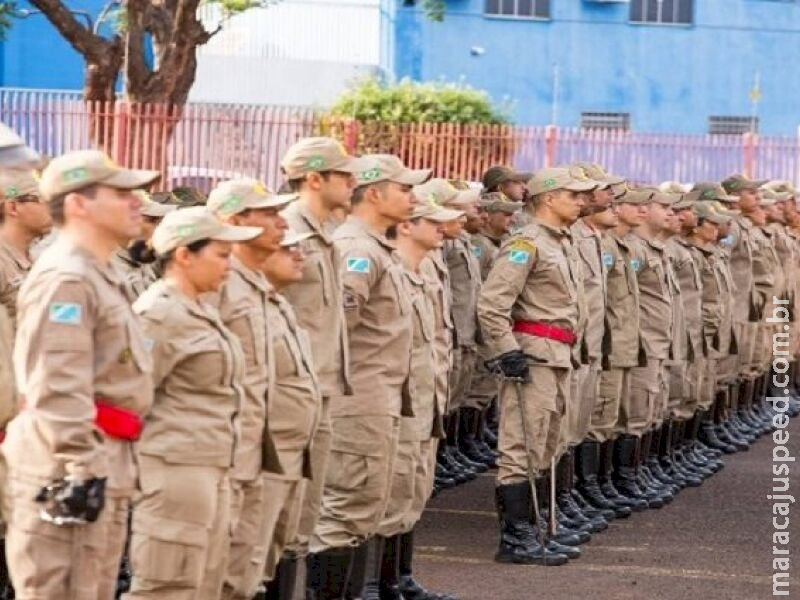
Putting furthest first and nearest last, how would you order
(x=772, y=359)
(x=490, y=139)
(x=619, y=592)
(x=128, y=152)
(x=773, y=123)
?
1. (x=773, y=123)
2. (x=490, y=139)
3. (x=128, y=152)
4. (x=772, y=359)
5. (x=619, y=592)

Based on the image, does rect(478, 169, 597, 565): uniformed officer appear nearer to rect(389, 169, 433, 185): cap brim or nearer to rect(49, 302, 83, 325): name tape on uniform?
rect(389, 169, 433, 185): cap brim

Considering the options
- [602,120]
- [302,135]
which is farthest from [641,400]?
[602,120]

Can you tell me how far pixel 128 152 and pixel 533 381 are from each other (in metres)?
12.6

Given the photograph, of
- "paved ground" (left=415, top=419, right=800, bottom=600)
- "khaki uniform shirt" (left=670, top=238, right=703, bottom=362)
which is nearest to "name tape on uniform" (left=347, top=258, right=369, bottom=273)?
"paved ground" (left=415, top=419, right=800, bottom=600)

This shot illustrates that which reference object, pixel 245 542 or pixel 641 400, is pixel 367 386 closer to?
pixel 245 542

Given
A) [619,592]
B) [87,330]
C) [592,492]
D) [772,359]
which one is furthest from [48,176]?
[772,359]

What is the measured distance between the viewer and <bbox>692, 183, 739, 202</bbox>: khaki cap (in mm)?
18013

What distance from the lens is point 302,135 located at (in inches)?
995

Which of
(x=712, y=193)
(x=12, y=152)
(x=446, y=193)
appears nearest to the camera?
(x=12, y=152)

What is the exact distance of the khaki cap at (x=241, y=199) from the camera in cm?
822

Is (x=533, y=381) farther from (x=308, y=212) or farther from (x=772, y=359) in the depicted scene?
(x=772, y=359)

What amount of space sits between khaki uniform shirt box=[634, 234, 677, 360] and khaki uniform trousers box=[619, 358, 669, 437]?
0.10m

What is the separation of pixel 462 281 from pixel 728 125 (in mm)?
28252

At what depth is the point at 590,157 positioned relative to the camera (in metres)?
27.7
